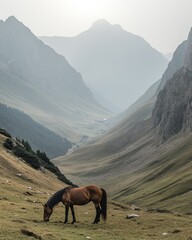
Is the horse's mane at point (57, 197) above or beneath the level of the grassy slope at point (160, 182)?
beneath

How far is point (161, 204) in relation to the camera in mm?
81750

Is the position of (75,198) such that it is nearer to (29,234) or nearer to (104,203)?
(104,203)

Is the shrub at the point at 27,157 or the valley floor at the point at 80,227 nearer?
the valley floor at the point at 80,227

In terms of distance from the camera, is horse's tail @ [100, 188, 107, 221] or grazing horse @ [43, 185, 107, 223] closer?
grazing horse @ [43, 185, 107, 223]

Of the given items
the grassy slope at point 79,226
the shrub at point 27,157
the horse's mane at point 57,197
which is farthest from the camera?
the shrub at point 27,157

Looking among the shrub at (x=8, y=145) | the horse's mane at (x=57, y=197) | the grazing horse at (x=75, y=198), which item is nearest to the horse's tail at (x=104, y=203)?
the grazing horse at (x=75, y=198)

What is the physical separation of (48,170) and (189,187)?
3224 cm

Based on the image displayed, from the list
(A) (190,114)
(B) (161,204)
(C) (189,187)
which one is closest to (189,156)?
(C) (189,187)

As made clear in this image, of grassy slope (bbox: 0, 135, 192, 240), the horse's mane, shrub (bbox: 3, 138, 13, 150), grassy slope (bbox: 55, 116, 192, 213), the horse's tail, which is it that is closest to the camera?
grassy slope (bbox: 0, 135, 192, 240)

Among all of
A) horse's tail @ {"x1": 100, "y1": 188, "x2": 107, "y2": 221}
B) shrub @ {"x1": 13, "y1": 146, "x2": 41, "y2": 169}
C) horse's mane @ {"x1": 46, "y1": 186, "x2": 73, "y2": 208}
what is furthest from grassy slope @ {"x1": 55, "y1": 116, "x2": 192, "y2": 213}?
horse's mane @ {"x1": 46, "y1": 186, "x2": 73, "y2": 208}

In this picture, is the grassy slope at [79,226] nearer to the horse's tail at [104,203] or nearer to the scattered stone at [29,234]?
the scattered stone at [29,234]

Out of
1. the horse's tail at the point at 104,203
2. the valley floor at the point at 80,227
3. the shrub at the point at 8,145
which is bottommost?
the valley floor at the point at 80,227

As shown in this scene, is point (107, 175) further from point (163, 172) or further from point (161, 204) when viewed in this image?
point (161, 204)

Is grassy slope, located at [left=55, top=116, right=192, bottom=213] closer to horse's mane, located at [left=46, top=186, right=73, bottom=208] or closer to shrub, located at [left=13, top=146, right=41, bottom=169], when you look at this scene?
shrub, located at [left=13, top=146, right=41, bottom=169]
